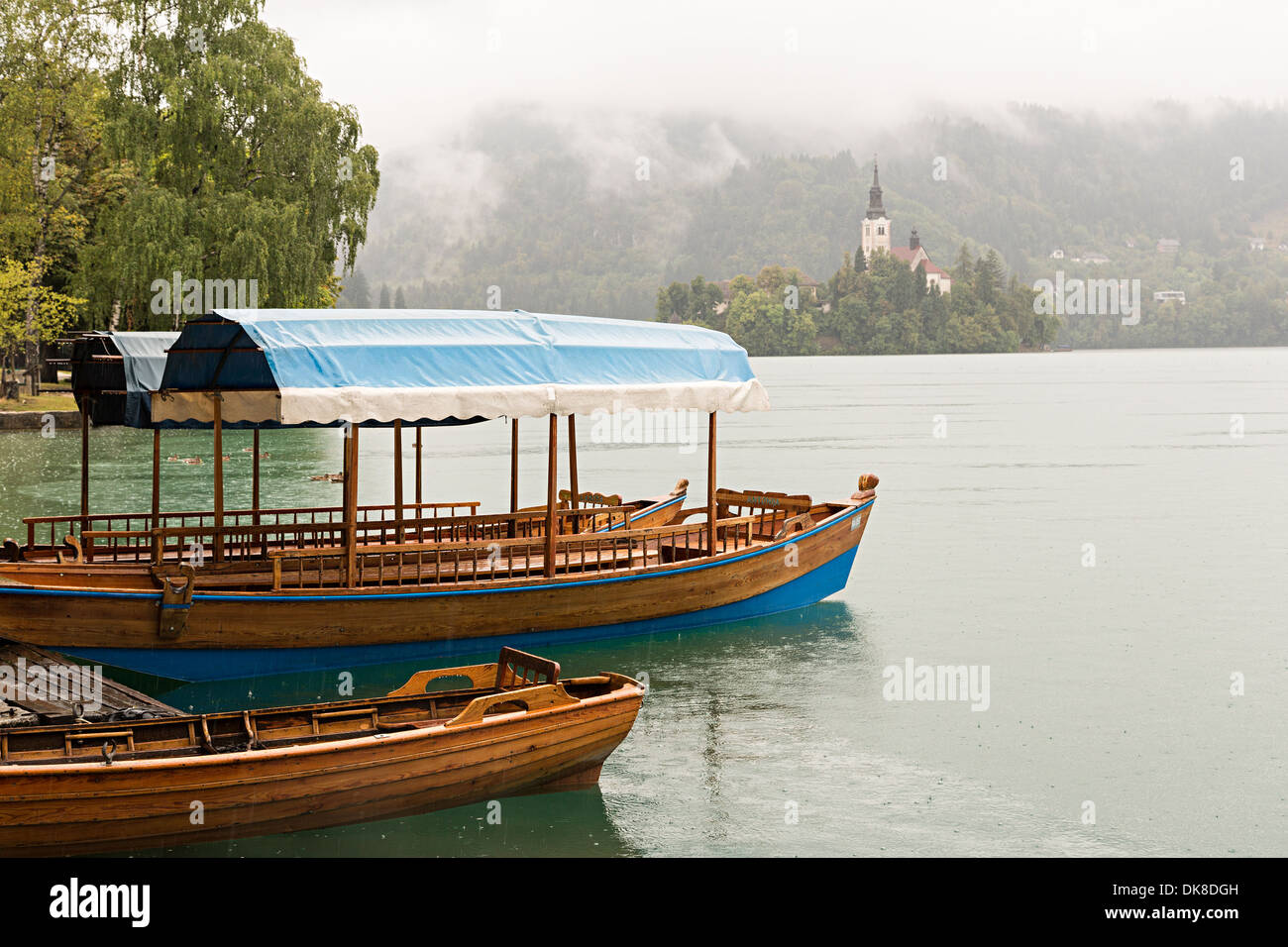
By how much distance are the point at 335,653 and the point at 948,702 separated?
670 centimetres

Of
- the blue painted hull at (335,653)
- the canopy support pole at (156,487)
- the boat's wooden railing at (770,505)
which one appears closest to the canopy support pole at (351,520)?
the blue painted hull at (335,653)

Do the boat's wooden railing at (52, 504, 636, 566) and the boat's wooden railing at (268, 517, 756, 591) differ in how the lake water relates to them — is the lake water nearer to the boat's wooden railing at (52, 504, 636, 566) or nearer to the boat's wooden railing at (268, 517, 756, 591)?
the boat's wooden railing at (268, 517, 756, 591)

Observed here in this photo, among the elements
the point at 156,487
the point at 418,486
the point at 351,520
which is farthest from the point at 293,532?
the point at 418,486

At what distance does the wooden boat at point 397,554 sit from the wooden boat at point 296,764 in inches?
139

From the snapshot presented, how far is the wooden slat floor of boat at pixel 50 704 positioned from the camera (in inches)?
410

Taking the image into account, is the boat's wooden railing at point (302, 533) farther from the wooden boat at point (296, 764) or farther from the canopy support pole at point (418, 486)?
the wooden boat at point (296, 764)

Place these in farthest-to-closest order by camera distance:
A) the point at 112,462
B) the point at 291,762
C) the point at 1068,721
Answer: the point at 112,462, the point at 1068,721, the point at 291,762

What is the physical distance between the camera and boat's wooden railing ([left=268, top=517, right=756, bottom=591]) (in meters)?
14.3

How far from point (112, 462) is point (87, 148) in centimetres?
1836
